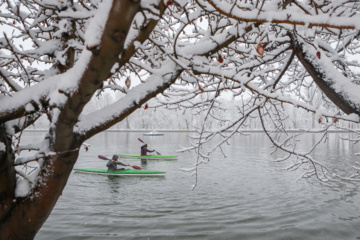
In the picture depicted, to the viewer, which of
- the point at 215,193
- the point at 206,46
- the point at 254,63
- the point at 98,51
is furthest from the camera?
the point at 215,193

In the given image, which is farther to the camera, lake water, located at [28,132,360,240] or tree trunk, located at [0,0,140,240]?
lake water, located at [28,132,360,240]

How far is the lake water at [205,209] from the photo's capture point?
8.43 meters

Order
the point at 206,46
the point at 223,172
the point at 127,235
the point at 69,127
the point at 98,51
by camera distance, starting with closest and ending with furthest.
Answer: the point at 98,51
the point at 69,127
the point at 206,46
the point at 127,235
the point at 223,172

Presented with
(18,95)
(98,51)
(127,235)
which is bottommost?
(127,235)

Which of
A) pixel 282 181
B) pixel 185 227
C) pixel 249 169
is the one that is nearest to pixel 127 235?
pixel 185 227

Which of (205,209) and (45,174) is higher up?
(45,174)

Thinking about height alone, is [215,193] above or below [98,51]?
below

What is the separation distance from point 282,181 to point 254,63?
1297cm

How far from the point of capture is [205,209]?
10.3m

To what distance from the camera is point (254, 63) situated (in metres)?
3.41

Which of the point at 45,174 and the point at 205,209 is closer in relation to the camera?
the point at 45,174

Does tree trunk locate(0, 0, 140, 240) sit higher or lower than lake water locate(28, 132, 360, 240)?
higher

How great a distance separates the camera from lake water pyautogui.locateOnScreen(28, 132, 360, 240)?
27.7ft

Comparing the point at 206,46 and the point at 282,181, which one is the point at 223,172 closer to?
the point at 282,181
